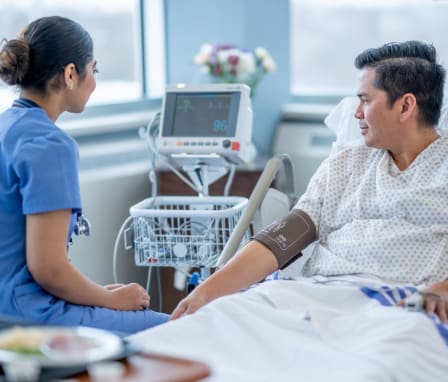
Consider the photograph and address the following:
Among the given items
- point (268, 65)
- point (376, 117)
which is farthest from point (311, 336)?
point (268, 65)

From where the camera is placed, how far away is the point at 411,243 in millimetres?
2617

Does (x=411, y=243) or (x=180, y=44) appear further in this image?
(x=180, y=44)

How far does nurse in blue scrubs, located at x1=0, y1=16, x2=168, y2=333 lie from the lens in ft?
7.82

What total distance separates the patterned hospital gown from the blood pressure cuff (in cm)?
3

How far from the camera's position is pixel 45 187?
237 centimetres

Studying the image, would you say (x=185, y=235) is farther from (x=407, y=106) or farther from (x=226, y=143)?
Answer: (x=407, y=106)

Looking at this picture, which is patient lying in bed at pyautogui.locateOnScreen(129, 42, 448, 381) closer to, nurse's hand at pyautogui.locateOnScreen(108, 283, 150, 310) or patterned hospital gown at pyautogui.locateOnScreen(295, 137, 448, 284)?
patterned hospital gown at pyautogui.locateOnScreen(295, 137, 448, 284)

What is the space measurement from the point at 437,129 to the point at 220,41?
5.64ft

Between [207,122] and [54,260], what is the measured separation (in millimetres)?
1051

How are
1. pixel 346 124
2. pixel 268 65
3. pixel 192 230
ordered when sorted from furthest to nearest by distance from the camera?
pixel 268 65 < pixel 192 230 < pixel 346 124

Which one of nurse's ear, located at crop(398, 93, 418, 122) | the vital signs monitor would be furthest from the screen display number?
nurse's ear, located at crop(398, 93, 418, 122)

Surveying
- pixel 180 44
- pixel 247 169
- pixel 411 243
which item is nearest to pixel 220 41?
pixel 180 44

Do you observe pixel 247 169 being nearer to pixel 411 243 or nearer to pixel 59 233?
pixel 411 243

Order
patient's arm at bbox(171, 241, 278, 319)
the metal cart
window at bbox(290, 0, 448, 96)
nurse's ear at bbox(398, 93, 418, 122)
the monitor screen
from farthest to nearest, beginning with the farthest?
1. window at bbox(290, 0, 448, 96)
2. the monitor screen
3. the metal cart
4. nurse's ear at bbox(398, 93, 418, 122)
5. patient's arm at bbox(171, 241, 278, 319)
